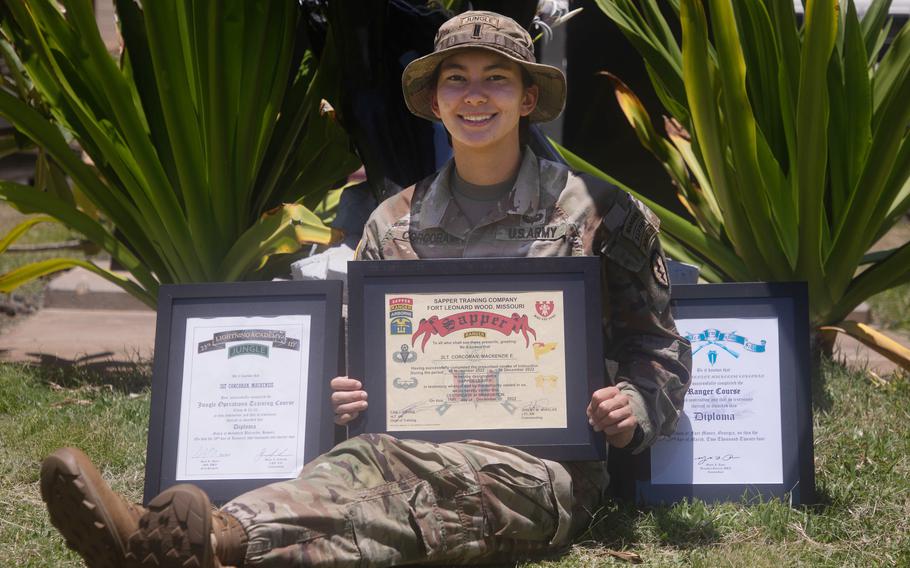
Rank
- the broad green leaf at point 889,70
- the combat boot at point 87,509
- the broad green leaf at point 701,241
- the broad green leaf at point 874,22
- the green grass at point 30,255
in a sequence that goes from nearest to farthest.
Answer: the combat boot at point 87,509 < the broad green leaf at point 889,70 < the broad green leaf at point 701,241 < the broad green leaf at point 874,22 < the green grass at point 30,255

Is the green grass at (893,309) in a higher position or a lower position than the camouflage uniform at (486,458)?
higher

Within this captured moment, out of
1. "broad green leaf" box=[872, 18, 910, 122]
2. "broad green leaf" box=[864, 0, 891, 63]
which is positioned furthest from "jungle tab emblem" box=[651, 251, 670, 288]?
"broad green leaf" box=[864, 0, 891, 63]

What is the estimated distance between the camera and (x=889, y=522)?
2645 millimetres

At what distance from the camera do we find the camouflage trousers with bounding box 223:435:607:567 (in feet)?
6.99

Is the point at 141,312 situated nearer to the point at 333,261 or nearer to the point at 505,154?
the point at 333,261

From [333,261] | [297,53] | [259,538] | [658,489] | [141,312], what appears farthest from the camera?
[141,312]

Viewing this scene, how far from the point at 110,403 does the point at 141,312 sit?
207cm

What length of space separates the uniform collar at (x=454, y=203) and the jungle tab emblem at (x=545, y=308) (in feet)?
0.84

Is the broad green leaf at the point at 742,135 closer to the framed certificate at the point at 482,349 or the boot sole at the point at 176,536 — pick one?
the framed certificate at the point at 482,349

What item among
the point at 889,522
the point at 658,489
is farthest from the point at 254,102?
the point at 889,522

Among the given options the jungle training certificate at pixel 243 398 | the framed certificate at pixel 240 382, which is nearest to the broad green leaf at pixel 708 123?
the framed certificate at pixel 240 382

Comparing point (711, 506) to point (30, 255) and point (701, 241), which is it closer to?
point (701, 241)

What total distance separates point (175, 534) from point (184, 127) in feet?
6.96

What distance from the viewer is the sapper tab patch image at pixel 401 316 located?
8.41 ft
